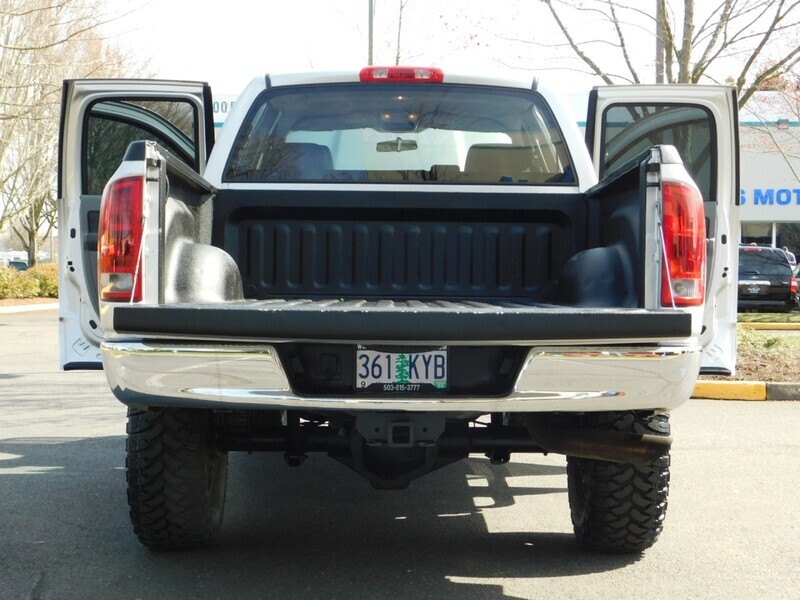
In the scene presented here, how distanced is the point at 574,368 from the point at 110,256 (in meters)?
1.56

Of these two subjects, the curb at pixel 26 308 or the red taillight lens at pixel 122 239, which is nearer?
the red taillight lens at pixel 122 239

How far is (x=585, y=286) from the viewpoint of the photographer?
4164 mm

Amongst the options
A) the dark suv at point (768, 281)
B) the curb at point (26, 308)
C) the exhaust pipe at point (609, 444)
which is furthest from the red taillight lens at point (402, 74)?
the curb at point (26, 308)

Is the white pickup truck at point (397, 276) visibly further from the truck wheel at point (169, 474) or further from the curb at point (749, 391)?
the curb at point (749, 391)

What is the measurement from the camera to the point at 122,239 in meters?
3.44

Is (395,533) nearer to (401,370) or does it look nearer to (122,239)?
(401,370)

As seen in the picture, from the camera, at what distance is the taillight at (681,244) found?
3.49m

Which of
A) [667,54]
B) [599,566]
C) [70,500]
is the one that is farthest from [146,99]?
[667,54]

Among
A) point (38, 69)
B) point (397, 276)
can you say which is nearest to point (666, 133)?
point (397, 276)

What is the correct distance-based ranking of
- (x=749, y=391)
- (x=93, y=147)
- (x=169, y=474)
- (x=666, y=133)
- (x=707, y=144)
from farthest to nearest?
(x=749, y=391), (x=93, y=147), (x=666, y=133), (x=707, y=144), (x=169, y=474)

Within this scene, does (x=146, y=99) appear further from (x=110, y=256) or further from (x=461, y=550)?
(x=461, y=550)

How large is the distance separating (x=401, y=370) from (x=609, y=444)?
77 centimetres

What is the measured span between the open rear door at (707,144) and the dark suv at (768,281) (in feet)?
58.1

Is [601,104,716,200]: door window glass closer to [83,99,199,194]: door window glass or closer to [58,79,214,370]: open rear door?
[58,79,214,370]: open rear door
